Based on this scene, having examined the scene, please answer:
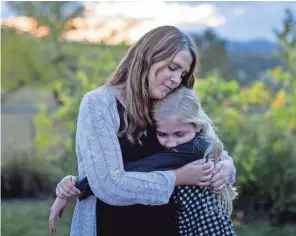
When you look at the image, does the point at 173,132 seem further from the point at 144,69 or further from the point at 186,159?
the point at 144,69

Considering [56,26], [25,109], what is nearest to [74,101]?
[25,109]

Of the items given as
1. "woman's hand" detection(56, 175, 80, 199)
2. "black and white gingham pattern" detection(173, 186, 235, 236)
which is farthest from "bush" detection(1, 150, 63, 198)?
"black and white gingham pattern" detection(173, 186, 235, 236)

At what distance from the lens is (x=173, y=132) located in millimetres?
2578

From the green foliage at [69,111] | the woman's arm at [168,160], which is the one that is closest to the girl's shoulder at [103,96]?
the woman's arm at [168,160]

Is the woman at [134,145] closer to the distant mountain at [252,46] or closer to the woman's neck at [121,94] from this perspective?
the woman's neck at [121,94]

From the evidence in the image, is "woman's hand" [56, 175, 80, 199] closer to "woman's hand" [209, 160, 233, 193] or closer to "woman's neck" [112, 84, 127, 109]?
"woman's neck" [112, 84, 127, 109]

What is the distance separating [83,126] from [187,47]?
1.71 ft

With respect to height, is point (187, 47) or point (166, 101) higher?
point (187, 47)

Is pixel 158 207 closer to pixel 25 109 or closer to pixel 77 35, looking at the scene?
pixel 25 109

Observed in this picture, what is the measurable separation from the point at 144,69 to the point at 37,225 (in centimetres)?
480

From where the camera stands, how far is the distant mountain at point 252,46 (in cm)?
932

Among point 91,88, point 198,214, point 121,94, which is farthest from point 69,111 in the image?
point 198,214

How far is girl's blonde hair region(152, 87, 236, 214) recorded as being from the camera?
256cm

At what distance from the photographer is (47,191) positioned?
9.12 m
